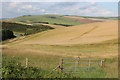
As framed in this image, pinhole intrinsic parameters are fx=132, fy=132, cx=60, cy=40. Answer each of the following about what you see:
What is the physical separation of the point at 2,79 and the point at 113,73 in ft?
23.9

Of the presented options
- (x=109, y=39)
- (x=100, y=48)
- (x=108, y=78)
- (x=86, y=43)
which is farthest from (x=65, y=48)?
(x=108, y=78)

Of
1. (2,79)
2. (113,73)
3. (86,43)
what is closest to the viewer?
(2,79)

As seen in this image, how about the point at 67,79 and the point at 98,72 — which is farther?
the point at 98,72

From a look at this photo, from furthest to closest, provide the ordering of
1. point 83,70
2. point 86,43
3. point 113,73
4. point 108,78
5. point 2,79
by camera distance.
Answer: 1. point 86,43
2. point 83,70
3. point 113,73
4. point 108,78
5. point 2,79

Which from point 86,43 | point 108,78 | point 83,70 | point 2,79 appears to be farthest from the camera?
point 86,43

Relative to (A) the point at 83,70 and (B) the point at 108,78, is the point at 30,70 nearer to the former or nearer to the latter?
(A) the point at 83,70

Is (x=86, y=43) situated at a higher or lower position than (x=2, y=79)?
higher

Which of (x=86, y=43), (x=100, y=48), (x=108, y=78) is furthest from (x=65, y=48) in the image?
(x=108, y=78)

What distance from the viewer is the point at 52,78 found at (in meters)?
8.33

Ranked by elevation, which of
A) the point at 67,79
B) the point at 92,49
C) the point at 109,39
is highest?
the point at 109,39

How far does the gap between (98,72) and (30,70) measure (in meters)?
4.78

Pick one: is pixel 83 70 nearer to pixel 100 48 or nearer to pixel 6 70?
pixel 6 70

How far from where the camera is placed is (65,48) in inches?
830

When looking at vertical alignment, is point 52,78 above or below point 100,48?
below
